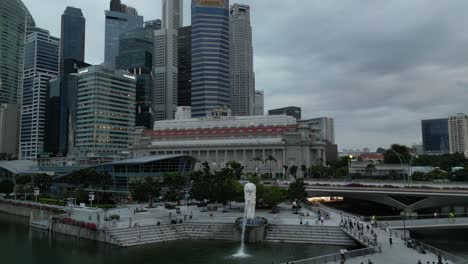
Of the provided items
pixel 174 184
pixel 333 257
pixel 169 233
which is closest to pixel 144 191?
pixel 174 184

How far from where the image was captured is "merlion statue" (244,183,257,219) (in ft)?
237

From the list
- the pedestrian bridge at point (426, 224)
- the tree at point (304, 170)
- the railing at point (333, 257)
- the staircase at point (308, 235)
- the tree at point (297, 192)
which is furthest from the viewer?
the tree at point (304, 170)

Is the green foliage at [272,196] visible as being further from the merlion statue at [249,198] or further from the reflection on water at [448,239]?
the reflection on water at [448,239]

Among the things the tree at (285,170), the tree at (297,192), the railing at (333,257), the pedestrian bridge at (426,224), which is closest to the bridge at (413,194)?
the tree at (297,192)

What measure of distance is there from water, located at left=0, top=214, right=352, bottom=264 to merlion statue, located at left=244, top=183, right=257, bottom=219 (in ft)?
20.0

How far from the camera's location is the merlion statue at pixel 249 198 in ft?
237

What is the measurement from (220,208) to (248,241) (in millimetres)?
30537

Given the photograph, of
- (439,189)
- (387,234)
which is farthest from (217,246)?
(439,189)

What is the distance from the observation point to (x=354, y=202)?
443 feet

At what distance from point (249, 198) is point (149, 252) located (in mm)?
19520

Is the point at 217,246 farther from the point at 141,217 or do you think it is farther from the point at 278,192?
the point at 278,192

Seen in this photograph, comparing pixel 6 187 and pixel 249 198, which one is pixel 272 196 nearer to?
pixel 249 198

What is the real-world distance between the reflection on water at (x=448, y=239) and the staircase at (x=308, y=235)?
17.6 meters

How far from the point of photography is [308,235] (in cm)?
7244
